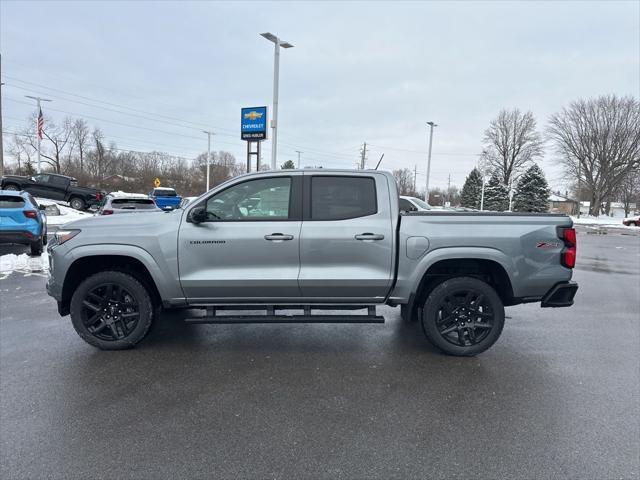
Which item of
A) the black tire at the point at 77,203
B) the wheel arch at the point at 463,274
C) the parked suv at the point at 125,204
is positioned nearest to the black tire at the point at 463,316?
the wheel arch at the point at 463,274

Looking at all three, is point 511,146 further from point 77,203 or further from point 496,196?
point 77,203

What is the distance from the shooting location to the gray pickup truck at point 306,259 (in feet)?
14.1

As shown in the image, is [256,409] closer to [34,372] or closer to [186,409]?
[186,409]

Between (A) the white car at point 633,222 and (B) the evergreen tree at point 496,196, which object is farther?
Answer: (B) the evergreen tree at point 496,196

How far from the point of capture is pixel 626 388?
3.80 m

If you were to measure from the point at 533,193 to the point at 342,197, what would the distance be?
Answer: 6307 centimetres

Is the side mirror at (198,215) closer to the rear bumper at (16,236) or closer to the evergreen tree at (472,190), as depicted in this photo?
the rear bumper at (16,236)

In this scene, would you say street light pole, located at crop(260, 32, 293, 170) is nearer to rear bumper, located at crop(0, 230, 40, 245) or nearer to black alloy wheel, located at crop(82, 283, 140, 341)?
rear bumper, located at crop(0, 230, 40, 245)

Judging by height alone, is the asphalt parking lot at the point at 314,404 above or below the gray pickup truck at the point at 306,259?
below

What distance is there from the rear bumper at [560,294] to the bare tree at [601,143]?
200 feet

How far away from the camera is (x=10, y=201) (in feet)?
33.1

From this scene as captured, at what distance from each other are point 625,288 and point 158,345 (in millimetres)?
8925

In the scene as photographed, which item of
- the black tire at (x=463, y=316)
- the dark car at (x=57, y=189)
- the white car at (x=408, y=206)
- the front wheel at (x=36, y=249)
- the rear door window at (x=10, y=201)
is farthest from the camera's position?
the dark car at (x=57, y=189)

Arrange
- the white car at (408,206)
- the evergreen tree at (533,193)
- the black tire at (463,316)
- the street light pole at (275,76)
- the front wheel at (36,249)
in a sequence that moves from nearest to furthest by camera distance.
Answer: the black tire at (463,316) → the white car at (408,206) → the front wheel at (36,249) → the street light pole at (275,76) → the evergreen tree at (533,193)
